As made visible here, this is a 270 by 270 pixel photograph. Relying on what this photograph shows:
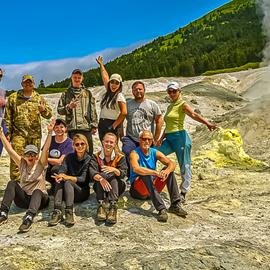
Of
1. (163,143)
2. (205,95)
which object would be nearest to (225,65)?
(205,95)

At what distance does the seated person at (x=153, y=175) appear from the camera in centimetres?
695

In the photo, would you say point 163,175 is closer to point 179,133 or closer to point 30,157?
point 179,133

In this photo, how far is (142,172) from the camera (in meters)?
7.00

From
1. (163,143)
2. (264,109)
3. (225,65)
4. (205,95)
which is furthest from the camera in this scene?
(225,65)

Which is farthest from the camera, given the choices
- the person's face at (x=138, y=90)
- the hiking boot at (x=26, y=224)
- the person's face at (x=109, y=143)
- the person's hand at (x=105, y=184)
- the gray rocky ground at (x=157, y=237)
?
the person's face at (x=138, y=90)

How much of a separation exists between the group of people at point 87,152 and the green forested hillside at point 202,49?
61.4 metres

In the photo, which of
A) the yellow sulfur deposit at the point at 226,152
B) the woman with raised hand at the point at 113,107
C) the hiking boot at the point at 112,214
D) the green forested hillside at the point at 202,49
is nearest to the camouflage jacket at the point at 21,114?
the woman with raised hand at the point at 113,107

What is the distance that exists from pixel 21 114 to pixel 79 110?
101 centimetres

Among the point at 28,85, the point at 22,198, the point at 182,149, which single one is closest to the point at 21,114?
the point at 28,85

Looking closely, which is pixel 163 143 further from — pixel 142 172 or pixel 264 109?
pixel 264 109

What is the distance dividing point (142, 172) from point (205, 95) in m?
27.7

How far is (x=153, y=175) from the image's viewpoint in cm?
703

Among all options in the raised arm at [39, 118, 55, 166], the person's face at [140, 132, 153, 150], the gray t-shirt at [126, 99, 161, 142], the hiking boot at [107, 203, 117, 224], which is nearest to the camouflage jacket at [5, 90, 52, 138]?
the raised arm at [39, 118, 55, 166]

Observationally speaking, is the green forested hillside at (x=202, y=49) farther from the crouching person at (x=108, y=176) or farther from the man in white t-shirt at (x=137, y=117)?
the crouching person at (x=108, y=176)
